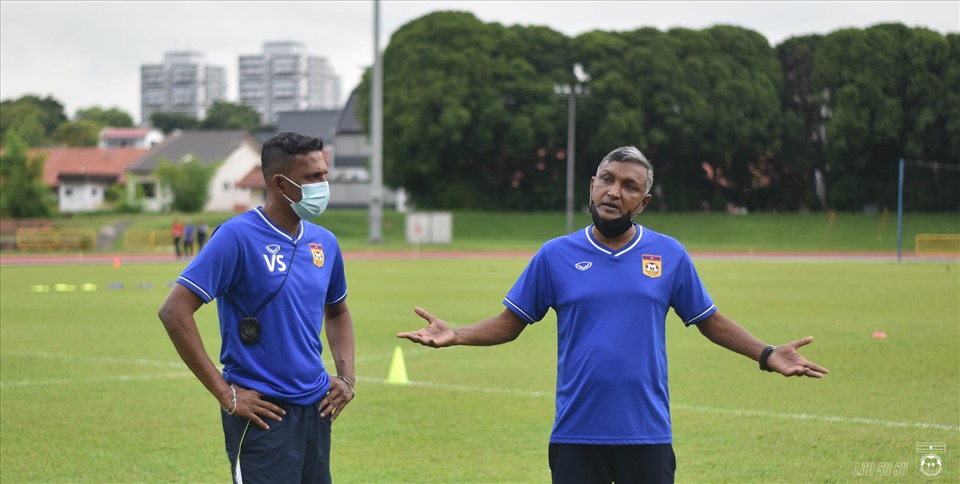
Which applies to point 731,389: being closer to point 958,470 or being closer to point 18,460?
point 958,470

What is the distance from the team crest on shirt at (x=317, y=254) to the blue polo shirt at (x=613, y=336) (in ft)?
3.44

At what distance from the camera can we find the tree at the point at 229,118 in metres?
148

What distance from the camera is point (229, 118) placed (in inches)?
5920

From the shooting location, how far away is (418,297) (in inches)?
953

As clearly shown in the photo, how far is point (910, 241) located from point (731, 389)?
4223 cm

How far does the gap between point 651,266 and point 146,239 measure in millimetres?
54251

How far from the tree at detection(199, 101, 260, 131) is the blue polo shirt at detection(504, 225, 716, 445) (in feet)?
471

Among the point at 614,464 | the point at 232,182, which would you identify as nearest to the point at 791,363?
the point at 614,464

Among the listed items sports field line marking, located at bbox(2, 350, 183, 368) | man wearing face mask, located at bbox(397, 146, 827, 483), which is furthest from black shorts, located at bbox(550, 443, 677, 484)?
sports field line marking, located at bbox(2, 350, 183, 368)

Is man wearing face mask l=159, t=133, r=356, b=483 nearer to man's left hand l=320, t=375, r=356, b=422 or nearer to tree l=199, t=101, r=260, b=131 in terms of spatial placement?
man's left hand l=320, t=375, r=356, b=422

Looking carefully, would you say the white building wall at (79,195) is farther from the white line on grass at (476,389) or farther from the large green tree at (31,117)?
the white line on grass at (476,389)

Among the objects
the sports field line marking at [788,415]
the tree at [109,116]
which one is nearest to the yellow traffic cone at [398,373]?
the sports field line marking at [788,415]

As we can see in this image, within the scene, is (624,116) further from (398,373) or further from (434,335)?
(434,335)

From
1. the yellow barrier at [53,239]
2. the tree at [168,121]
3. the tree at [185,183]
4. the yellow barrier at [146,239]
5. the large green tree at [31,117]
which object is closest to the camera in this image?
the yellow barrier at [53,239]
